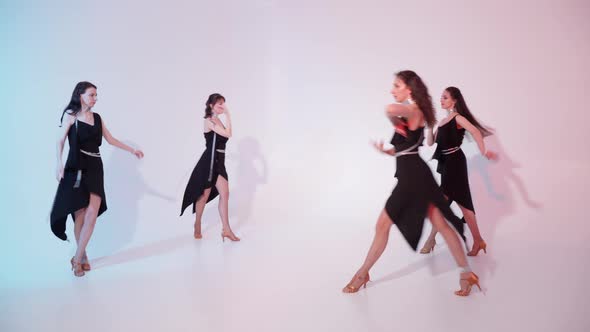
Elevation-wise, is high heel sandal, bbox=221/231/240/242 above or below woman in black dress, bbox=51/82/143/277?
below

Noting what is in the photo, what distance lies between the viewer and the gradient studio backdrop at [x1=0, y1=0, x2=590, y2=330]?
513cm

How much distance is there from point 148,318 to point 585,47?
5.55 metres

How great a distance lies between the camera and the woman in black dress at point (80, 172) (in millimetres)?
3770

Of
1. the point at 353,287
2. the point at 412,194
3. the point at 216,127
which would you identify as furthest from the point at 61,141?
the point at 412,194

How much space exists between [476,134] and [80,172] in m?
3.39

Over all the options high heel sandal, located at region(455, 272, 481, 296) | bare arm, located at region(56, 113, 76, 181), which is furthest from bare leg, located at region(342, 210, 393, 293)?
bare arm, located at region(56, 113, 76, 181)

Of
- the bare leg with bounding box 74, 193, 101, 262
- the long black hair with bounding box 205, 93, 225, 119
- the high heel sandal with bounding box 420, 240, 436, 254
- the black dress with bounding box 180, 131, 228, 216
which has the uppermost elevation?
the long black hair with bounding box 205, 93, 225, 119

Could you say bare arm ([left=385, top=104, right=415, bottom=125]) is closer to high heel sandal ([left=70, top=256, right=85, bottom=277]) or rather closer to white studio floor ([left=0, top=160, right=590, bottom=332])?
white studio floor ([left=0, top=160, right=590, bottom=332])

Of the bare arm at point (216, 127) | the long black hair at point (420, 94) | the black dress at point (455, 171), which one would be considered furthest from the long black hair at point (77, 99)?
the black dress at point (455, 171)

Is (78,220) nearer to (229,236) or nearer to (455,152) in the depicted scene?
(229,236)

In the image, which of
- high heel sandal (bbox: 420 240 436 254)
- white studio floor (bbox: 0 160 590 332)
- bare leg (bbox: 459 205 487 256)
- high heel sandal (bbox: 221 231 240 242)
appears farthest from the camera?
high heel sandal (bbox: 221 231 240 242)

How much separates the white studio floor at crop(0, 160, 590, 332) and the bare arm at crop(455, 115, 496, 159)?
3.27ft

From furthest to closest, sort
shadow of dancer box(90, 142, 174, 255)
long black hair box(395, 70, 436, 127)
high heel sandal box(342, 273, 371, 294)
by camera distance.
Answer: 1. shadow of dancer box(90, 142, 174, 255)
2. high heel sandal box(342, 273, 371, 294)
3. long black hair box(395, 70, 436, 127)

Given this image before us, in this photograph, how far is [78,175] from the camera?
3811 mm
